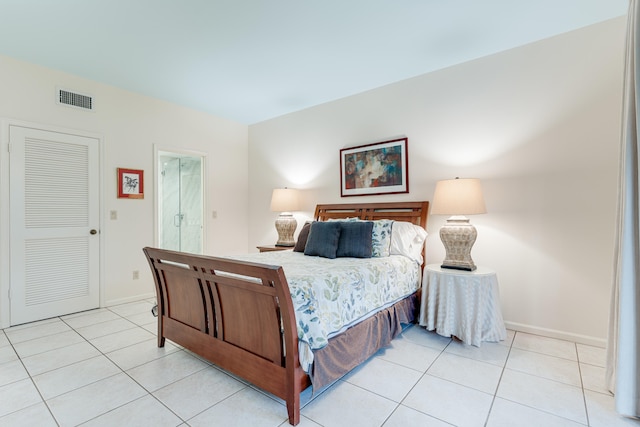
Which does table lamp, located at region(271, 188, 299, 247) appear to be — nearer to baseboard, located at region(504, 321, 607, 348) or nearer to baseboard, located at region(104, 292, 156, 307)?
baseboard, located at region(104, 292, 156, 307)


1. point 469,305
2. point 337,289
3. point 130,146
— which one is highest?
point 130,146

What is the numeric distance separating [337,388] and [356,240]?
1270mm

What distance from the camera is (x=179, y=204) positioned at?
18.3 feet

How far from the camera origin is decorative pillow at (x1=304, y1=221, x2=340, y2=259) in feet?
9.34

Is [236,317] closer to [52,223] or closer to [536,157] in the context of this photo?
[52,223]

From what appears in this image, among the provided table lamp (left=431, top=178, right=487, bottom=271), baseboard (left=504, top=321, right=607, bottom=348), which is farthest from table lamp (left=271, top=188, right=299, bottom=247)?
baseboard (left=504, top=321, right=607, bottom=348)

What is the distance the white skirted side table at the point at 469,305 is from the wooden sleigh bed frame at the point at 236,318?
0.60 metres

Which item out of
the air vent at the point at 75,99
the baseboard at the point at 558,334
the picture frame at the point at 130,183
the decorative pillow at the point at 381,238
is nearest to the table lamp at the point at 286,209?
the decorative pillow at the point at 381,238

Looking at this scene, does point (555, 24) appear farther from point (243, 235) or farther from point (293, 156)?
point (243, 235)

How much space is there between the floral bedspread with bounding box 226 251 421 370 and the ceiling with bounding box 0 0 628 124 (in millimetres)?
1902

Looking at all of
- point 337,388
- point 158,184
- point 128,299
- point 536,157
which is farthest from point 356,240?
point 128,299

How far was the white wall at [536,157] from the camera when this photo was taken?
2.43m

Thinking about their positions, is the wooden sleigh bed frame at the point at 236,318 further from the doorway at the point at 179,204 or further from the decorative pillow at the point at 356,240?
the doorway at the point at 179,204

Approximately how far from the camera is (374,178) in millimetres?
3631
